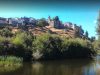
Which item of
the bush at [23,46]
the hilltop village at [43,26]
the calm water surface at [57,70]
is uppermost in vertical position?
the hilltop village at [43,26]

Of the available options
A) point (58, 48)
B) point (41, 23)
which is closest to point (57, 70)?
point (58, 48)

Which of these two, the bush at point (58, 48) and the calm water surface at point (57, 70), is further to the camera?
the bush at point (58, 48)

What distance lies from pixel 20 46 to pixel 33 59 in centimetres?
490

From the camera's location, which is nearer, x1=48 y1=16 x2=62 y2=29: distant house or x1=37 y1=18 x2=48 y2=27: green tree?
x1=37 y1=18 x2=48 y2=27: green tree

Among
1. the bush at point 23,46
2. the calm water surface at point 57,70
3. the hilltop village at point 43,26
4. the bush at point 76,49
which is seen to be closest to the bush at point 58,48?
the bush at point 76,49

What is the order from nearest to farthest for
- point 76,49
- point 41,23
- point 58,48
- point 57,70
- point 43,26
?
point 57,70
point 58,48
point 76,49
point 41,23
point 43,26

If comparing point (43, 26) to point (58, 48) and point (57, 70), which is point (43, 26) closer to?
point (58, 48)

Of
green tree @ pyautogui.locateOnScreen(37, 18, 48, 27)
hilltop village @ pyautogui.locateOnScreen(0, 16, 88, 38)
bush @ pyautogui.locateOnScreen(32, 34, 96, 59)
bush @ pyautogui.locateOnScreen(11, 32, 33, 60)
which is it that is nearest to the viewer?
bush @ pyautogui.locateOnScreen(11, 32, 33, 60)

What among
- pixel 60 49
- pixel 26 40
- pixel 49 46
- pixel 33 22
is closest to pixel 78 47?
pixel 60 49

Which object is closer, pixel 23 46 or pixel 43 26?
pixel 23 46

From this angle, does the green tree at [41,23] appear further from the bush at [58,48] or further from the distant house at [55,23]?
the bush at [58,48]

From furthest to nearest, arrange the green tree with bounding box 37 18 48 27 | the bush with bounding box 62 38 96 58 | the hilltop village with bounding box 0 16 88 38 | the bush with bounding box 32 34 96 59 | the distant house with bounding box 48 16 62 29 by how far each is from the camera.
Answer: the distant house with bounding box 48 16 62 29 → the green tree with bounding box 37 18 48 27 → the hilltop village with bounding box 0 16 88 38 → the bush with bounding box 62 38 96 58 → the bush with bounding box 32 34 96 59

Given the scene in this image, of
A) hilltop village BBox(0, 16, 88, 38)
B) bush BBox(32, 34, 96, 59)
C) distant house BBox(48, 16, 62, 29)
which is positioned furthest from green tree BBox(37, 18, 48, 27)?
bush BBox(32, 34, 96, 59)

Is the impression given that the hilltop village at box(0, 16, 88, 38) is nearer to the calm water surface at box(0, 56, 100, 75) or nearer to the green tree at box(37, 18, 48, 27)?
the green tree at box(37, 18, 48, 27)
